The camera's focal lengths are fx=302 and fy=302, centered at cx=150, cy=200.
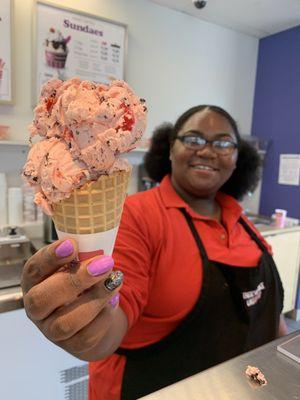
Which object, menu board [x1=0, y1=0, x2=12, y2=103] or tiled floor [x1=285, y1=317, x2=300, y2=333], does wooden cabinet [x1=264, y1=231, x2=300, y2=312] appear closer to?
tiled floor [x1=285, y1=317, x2=300, y2=333]

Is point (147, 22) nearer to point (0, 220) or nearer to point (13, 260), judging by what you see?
point (0, 220)

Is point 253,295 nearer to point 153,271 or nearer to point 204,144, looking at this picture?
point 153,271

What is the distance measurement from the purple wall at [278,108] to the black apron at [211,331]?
6.01ft

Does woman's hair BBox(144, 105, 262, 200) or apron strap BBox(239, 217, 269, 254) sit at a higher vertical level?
woman's hair BBox(144, 105, 262, 200)

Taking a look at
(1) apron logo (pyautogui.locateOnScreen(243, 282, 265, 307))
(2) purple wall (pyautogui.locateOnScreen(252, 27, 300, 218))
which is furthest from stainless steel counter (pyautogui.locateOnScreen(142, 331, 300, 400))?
(2) purple wall (pyautogui.locateOnScreen(252, 27, 300, 218))

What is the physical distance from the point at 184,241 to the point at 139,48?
168 centimetres

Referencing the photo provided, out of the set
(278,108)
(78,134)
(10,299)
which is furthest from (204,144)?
(278,108)

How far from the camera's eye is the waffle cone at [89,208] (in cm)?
49

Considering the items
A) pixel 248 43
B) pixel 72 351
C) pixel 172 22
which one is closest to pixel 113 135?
pixel 72 351

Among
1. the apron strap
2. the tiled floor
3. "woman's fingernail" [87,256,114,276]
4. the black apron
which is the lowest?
the tiled floor

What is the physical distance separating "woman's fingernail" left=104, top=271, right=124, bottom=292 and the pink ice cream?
0.49 feet

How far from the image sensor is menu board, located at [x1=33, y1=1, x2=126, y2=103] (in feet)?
5.64

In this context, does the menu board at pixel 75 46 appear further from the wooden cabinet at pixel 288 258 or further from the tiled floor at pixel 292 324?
the tiled floor at pixel 292 324

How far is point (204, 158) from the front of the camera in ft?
3.38
